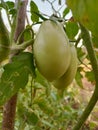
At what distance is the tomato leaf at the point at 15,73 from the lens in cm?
58

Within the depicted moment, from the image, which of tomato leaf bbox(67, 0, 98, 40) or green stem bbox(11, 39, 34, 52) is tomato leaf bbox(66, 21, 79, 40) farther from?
tomato leaf bbox(67, 0, 98, 40)

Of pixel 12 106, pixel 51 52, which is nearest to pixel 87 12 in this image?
pixel 51 52

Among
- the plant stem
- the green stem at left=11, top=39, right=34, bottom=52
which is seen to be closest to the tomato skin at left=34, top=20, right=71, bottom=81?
the green stem at left=11, top=39, right=34, bottom=52

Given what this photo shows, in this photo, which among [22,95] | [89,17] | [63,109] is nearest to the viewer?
[89,17]

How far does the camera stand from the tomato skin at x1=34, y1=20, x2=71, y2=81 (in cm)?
53

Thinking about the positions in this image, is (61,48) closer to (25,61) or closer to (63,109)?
(25,61)

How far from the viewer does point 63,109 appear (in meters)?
1.28

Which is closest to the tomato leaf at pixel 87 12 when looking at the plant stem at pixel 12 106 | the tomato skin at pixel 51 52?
the tomato skin at pixel 51 52

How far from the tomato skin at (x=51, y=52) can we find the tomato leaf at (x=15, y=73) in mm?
43

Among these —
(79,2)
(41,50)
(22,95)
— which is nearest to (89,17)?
(79,2)

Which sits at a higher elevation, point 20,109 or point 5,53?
point 5,53

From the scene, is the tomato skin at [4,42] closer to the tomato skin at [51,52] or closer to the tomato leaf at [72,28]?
the tomato skin at [51,52]

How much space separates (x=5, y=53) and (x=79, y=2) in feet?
0.53

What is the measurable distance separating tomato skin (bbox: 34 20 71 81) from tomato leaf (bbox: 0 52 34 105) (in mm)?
43
